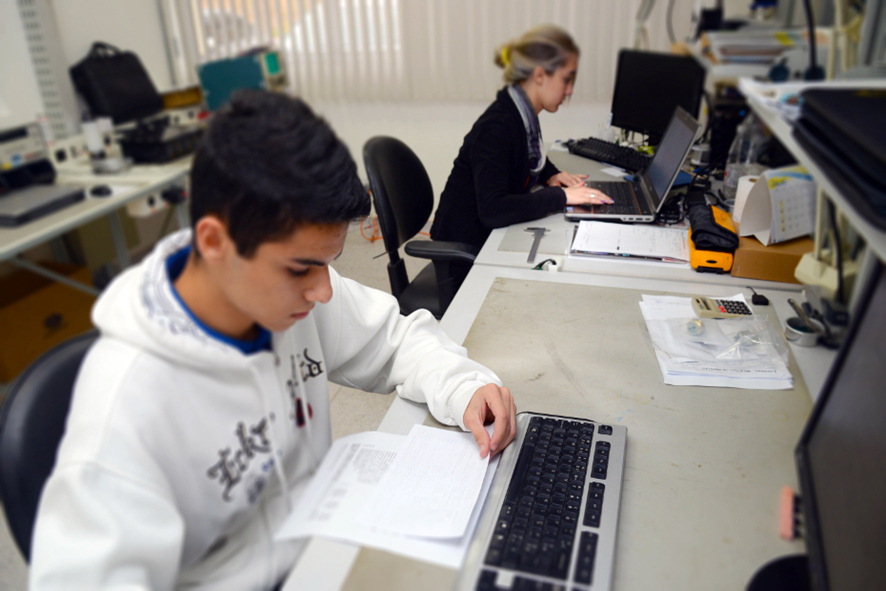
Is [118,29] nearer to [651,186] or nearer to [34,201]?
[34,201]

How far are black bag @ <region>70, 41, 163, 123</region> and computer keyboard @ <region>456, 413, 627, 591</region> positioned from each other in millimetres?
2797

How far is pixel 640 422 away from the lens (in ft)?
2.88

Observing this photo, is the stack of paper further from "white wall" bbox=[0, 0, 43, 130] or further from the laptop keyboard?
"white wall" bbox=[0, 0, 43, 130]

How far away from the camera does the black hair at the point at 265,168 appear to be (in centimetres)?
54

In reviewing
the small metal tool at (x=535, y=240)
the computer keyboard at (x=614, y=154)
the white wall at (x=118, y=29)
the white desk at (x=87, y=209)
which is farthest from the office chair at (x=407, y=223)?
the white wall at (x=118, y=29)

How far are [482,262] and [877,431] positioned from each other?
1.01 metres

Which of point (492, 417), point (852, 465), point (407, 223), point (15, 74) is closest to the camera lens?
point (852, 465)

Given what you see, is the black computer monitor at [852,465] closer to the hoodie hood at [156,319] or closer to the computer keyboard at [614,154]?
the hoodie hood at [156,319]

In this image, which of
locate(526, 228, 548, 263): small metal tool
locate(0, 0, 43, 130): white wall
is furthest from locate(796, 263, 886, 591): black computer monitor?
locate(0, 0, 43, 130): white wall

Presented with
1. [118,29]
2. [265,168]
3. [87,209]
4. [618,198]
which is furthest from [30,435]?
[118,29]

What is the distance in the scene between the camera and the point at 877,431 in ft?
1.58

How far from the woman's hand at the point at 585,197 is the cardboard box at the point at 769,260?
0.45 metres

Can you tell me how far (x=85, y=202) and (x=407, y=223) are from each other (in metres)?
1.37

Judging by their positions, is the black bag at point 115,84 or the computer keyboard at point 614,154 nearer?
the computer keyboard at point 614,154
